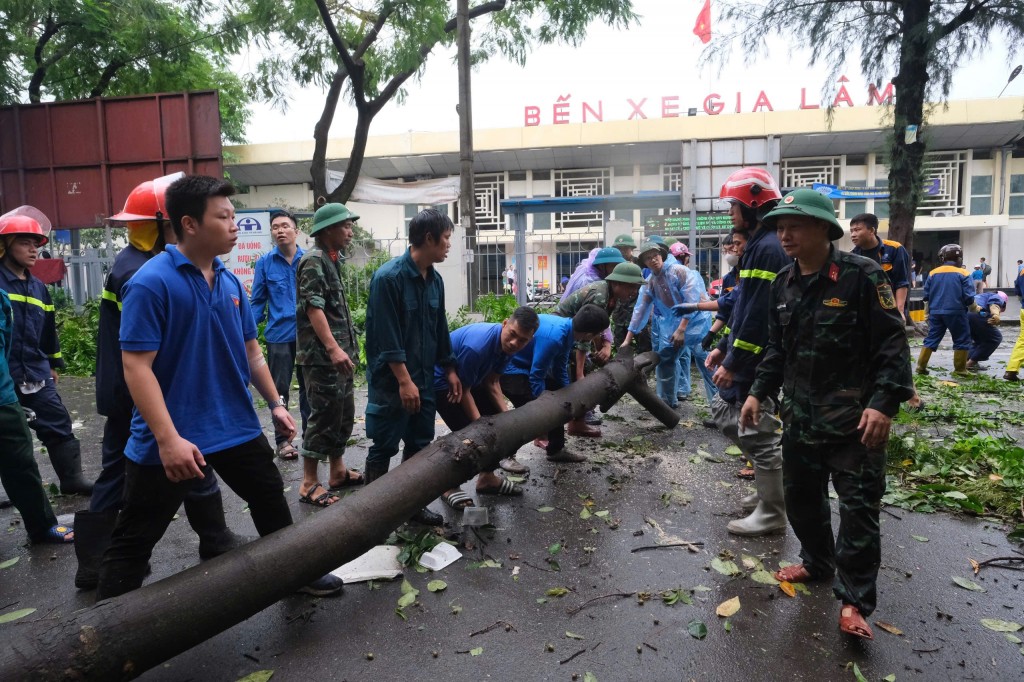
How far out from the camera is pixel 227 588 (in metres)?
2.44

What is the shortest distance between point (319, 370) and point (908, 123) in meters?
11.9

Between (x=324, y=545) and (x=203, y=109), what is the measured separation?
12.1 m

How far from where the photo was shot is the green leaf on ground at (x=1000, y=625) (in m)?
2.72

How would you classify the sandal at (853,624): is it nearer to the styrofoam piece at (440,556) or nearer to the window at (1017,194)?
the styrofoam piece at (440,556)

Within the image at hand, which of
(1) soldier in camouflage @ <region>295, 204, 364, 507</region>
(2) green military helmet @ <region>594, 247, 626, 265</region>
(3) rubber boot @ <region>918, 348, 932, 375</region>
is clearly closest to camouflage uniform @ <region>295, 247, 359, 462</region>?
(1) soldier in camouflage @ <region>295, 204, 364, 507</region>

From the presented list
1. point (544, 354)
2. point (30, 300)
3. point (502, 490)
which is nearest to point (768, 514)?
point (502, 490)

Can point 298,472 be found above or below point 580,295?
Answer: below

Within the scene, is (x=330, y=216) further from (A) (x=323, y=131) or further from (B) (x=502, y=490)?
(A) (x=323, y=131)

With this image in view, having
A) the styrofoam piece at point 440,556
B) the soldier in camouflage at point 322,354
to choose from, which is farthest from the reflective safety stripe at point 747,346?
the soldier in camouflage at point 322,354

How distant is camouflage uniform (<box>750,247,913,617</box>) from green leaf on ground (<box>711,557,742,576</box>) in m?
0.49

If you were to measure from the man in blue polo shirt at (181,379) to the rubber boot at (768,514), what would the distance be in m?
2.66

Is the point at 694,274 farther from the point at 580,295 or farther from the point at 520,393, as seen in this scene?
the point at 520,393

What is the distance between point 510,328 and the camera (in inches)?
159

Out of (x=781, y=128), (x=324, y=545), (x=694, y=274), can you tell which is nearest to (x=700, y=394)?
(x=694, y=274)
